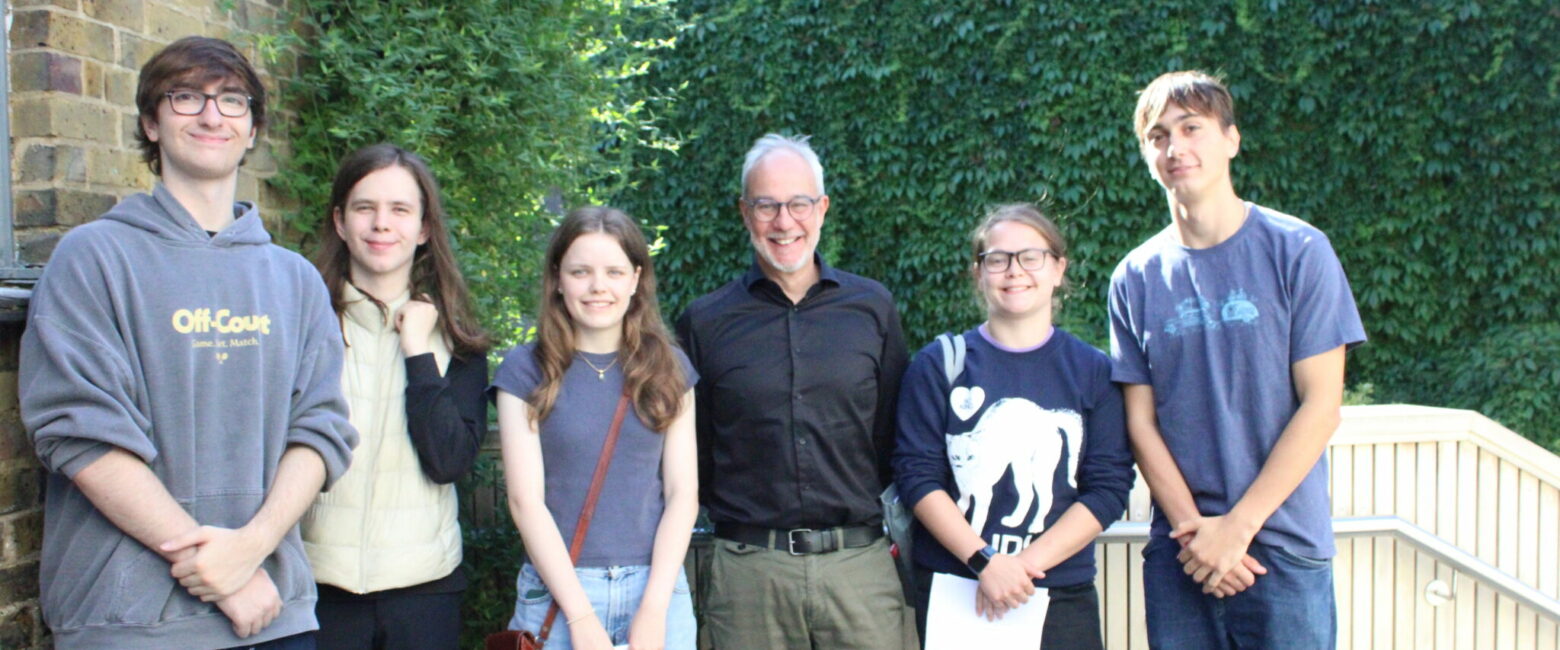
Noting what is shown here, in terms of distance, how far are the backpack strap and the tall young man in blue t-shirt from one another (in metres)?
0.39

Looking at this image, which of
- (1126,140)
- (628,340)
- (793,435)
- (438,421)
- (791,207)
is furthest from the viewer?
(1126,140)

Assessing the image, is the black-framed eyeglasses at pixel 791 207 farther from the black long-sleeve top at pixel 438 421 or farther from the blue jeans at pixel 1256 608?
the blue jeans at pixel 1256 608

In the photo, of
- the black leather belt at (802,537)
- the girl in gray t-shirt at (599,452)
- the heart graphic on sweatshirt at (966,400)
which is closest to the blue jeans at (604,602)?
the girl in gray t-shirt at (599,452)

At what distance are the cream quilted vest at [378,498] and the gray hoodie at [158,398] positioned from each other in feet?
0.62

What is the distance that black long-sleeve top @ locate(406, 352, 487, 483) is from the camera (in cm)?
255

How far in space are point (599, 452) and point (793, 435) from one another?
514 mm

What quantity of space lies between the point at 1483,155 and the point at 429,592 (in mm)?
7641

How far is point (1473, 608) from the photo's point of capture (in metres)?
3.56

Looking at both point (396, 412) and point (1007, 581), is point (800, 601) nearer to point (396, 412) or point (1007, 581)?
point (1007, 581)

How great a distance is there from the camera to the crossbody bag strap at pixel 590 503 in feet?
8.36

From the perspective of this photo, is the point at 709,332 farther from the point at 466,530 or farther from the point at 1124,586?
the point at 1124,586

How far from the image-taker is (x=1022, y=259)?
282 cm

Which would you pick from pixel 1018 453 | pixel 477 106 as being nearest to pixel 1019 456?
pixel 1018 453

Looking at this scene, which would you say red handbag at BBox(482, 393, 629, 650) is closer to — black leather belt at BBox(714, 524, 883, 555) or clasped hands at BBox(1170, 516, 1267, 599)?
black leather belt at BBox(714, 524, 883, 555)
